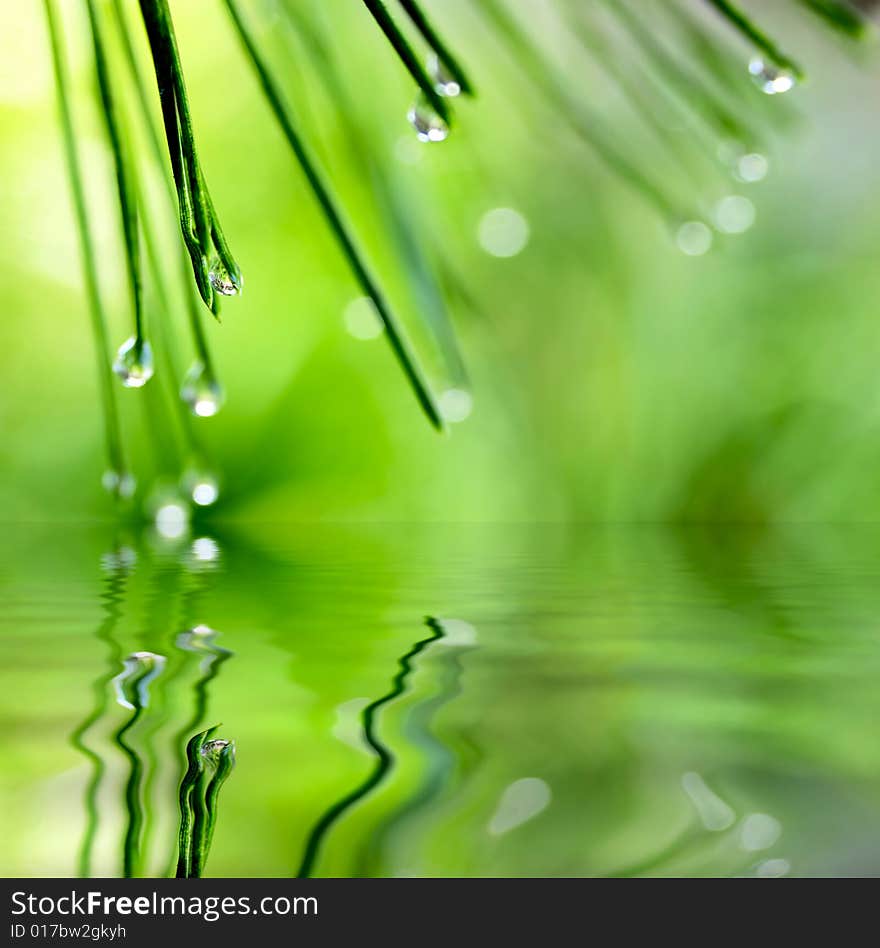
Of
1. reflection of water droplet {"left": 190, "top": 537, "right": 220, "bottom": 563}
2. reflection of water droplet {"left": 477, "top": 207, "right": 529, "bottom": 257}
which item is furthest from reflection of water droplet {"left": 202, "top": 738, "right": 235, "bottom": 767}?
reflection of water droplet {"left": 477, "top": 207, "right": 529, "bottom": 257}

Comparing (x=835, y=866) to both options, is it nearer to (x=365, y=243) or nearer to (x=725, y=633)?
(x=725, y=633)

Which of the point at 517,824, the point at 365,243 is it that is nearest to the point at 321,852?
the point at 517,824

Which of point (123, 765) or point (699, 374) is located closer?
point (123, 765)

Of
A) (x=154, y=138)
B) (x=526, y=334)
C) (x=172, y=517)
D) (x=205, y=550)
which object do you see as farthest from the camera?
(x=172, y=517)

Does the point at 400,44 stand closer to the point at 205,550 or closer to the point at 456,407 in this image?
the point at 205,550

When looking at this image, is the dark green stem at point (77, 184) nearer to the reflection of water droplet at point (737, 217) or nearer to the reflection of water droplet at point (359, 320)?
the reflection of water droplet at point (359, 320)

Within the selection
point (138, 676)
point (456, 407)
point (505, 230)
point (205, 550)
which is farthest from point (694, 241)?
point (138, 676)

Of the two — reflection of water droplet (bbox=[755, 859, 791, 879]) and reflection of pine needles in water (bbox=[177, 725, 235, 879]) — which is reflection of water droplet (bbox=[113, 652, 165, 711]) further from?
reflection of water droplet (bbox=[755, 859, 791, 879])

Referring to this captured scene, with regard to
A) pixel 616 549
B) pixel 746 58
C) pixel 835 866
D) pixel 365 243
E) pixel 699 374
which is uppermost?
pixel 746 58
